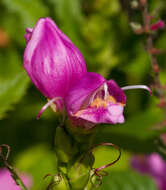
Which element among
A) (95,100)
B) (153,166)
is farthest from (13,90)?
(153,166)

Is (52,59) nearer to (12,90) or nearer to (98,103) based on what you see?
(98,103)

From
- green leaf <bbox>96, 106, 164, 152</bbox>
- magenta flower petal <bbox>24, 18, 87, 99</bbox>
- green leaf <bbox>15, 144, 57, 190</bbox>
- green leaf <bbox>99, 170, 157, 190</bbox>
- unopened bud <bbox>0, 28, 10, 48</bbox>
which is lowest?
green leaf <bbox>15, 144, 57, 190</bbox>

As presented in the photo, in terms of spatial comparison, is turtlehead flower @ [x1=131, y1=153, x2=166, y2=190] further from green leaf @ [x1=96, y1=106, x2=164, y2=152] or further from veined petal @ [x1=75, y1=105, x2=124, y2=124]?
veined petal @ [x1=75, y1=105, x2=124, y2=124]

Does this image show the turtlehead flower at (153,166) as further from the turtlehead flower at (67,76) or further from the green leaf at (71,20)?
the turtlehead flower at (67,76)

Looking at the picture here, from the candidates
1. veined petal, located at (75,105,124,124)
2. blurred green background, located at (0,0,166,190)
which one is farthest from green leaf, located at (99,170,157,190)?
veined petal, located at (75,105,124,124)

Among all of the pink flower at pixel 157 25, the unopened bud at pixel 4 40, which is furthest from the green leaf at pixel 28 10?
the pink flower at pixel 157 25

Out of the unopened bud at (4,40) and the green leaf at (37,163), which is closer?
the green leaf at (37,163)
